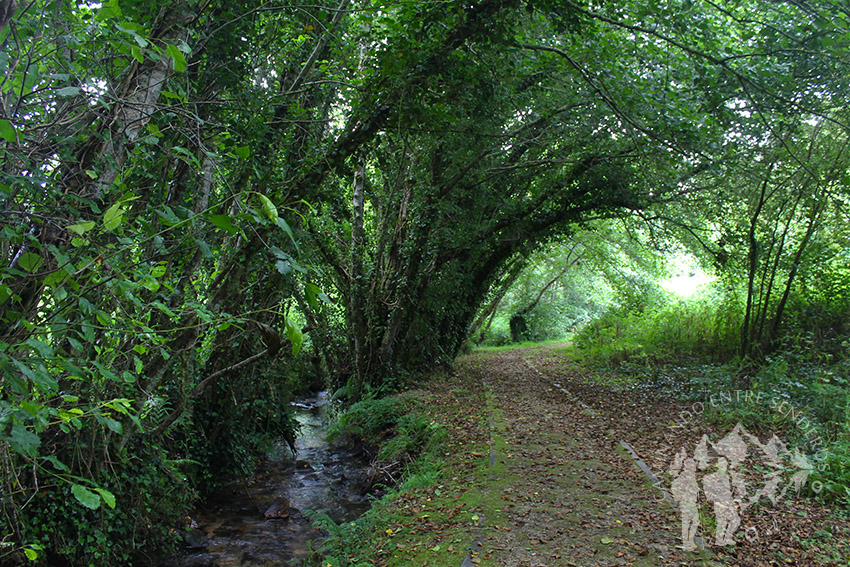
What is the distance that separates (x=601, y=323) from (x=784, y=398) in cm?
1088

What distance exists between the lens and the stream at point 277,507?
5.57 m

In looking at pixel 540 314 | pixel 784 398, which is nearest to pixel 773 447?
pixel 784 398

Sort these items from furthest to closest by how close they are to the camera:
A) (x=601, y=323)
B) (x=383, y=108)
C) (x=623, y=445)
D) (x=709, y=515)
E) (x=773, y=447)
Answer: (x=601, y=323)
(x=623, y=445)
(x=773, y=447)
(x=383, y=108)
(x=709, y=515)

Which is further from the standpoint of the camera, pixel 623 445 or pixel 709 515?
pixel 623 445

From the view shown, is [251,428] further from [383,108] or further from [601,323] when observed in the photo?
[601,323]

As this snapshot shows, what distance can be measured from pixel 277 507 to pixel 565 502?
3.90 metres

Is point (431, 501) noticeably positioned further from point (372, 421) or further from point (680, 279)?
point (680, 279)

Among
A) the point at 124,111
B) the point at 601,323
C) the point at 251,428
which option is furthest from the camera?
the point at 601,323

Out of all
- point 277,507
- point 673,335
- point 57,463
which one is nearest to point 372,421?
point 277,507

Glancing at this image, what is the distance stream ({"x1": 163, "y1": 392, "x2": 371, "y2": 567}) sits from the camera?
557cm

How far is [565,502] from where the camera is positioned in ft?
16.6

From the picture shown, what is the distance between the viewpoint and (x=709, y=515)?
4598 mm

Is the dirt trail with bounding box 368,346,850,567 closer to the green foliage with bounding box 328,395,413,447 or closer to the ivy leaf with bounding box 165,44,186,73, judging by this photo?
the green foliage with bounding box 328,395,413,447

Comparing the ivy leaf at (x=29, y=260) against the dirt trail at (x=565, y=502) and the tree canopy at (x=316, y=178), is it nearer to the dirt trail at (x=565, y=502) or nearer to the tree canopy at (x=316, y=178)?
the tree canopy at (x=316, y=178)
